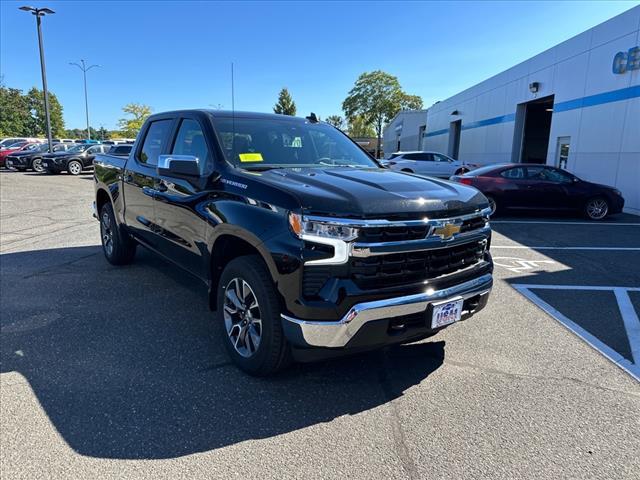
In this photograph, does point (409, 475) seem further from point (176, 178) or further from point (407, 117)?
point (407, 117)

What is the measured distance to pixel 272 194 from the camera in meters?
2.94

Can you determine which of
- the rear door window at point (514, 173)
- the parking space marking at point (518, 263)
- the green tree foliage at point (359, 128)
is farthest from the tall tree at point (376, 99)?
the parking space marking at point (518, 263)

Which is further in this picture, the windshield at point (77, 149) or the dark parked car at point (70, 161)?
the windshield at point (77, 149)

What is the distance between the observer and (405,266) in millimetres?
2875

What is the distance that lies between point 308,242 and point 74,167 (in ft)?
81.3

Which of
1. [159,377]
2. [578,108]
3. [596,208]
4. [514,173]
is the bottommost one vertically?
[159,377]

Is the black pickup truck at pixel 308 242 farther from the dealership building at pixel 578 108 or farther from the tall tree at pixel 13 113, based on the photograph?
the tall tree at pixel 13 113

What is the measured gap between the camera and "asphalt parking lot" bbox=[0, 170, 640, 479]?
2467mm

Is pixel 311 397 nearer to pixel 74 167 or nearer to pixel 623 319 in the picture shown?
pixel 623 319

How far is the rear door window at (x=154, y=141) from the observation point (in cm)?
467

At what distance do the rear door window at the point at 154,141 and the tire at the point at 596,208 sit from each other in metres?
11.1

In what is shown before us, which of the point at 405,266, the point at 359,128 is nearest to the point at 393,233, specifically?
the point at 405,266

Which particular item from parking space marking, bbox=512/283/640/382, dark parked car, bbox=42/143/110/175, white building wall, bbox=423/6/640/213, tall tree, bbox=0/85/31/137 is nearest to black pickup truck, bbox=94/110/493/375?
parking space marking, bbox=512/283/640/382

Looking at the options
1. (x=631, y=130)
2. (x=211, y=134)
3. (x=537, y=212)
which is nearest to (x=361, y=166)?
(x=211, y=134)
